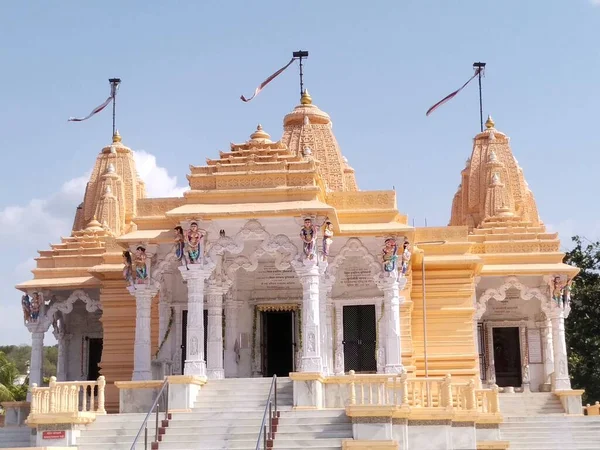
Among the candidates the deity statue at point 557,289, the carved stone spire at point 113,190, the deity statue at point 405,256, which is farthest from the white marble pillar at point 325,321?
the carved stone spire at point 113,190

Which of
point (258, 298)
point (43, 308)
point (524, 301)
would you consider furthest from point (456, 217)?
point (43, 308)

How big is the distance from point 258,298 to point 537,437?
7.36 metres

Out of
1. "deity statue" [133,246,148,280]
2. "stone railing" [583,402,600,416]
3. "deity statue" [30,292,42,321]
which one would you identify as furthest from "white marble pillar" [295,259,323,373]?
"deity statue" [30,292,42,321]

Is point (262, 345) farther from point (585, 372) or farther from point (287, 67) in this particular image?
point (585, 372)

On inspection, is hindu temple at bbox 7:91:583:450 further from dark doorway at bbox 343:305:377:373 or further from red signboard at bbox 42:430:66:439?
red signboard at bbox 42:430:66:439

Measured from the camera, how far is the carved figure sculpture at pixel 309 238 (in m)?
19.7

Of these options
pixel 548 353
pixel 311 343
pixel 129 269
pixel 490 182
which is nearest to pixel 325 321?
pixel 311 343

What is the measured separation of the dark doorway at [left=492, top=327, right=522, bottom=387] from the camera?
27.2 metres

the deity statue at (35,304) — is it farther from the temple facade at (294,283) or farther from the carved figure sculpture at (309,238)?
the carved figure sculpture at (309,238)

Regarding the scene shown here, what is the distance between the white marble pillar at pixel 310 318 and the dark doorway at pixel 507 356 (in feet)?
31.0

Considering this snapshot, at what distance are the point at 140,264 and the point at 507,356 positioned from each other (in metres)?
11.4

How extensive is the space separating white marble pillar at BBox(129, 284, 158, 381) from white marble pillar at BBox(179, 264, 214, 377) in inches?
79.7

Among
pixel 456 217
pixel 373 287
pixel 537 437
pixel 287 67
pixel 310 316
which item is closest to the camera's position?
pixel 310 316

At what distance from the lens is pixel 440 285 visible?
81.1 feet
